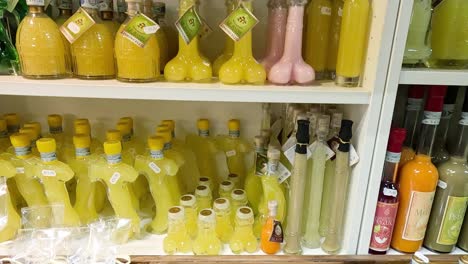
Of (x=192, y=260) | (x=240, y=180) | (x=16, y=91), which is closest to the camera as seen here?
(x=16, y=91)

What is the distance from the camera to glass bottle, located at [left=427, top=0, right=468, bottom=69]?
2.81 feet

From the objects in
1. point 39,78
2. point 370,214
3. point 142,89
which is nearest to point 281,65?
point 142,89

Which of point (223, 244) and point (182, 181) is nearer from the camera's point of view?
point (223, 244)

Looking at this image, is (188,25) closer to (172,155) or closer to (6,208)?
(172,155)

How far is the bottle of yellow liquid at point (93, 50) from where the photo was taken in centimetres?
86

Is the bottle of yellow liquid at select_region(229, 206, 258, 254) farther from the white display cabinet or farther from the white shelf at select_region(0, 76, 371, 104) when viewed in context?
the white shelf at select_region(0, 76, 371, 104)

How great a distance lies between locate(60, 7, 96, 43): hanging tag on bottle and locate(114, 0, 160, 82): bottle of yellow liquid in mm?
69

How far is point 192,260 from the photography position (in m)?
0.92

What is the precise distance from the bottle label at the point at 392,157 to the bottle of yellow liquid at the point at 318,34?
27 cm

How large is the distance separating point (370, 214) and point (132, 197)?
675mm

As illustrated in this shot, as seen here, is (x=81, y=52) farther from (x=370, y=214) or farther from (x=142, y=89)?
(x=370, y=214)

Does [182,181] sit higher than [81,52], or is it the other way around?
[81,52]

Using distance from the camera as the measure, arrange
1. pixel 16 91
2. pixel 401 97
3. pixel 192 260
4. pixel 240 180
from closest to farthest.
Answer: pixel 16 91
pixel 192 260
pixel 401 97
pixel 240 180

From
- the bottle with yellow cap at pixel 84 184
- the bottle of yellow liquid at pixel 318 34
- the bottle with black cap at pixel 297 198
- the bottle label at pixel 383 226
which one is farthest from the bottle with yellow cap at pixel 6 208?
the bottle label at pixel 383 226
